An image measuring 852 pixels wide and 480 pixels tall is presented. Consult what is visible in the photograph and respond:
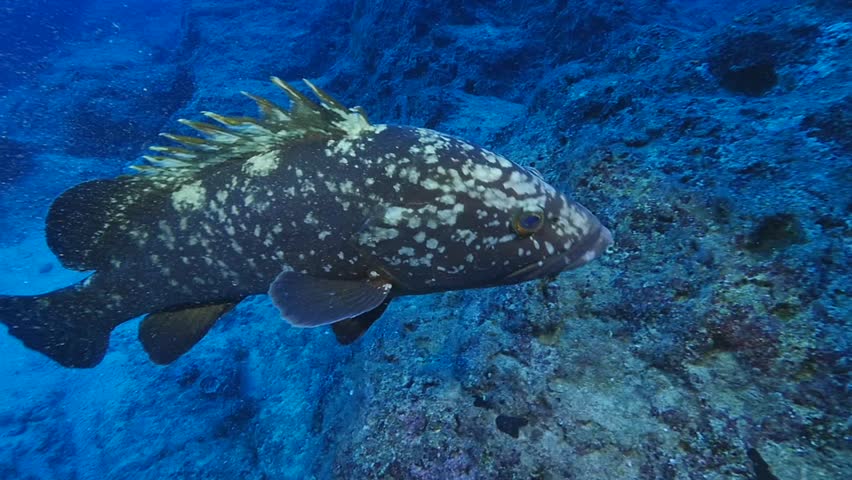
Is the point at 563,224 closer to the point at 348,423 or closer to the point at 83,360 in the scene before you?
the point at 348,423

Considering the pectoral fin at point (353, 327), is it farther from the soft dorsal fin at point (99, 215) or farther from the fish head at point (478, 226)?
the soft dorsal fin at point (99, 215)

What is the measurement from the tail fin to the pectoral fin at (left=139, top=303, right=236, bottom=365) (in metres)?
0.46

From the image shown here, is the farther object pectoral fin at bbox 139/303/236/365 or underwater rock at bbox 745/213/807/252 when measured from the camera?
pectoral fin at bbox 139/303/236/365

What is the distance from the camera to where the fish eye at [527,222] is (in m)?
2.70

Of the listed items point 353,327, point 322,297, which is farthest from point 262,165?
point 353,327

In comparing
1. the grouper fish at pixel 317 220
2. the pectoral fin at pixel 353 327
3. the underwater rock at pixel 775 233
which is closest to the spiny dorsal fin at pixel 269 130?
the grouper fish at pixel 317 220

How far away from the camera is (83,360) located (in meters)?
3.70

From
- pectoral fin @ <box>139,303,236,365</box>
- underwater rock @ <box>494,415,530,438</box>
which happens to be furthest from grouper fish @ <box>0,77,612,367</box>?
underwater rock @ <box>494,415,530,438</box>

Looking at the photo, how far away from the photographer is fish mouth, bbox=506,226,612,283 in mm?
2760

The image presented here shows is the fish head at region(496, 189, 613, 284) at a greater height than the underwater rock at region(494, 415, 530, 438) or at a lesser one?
greater

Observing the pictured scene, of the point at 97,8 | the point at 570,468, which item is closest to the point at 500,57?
the point at 570,468

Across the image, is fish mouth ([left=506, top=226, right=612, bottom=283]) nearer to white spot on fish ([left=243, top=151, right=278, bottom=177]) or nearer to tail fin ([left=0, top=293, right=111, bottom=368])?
white spot on fish ([left=243, top=151, right=278, bottom=177])

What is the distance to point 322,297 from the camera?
2791 millimetres

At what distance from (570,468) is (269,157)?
3016mm
